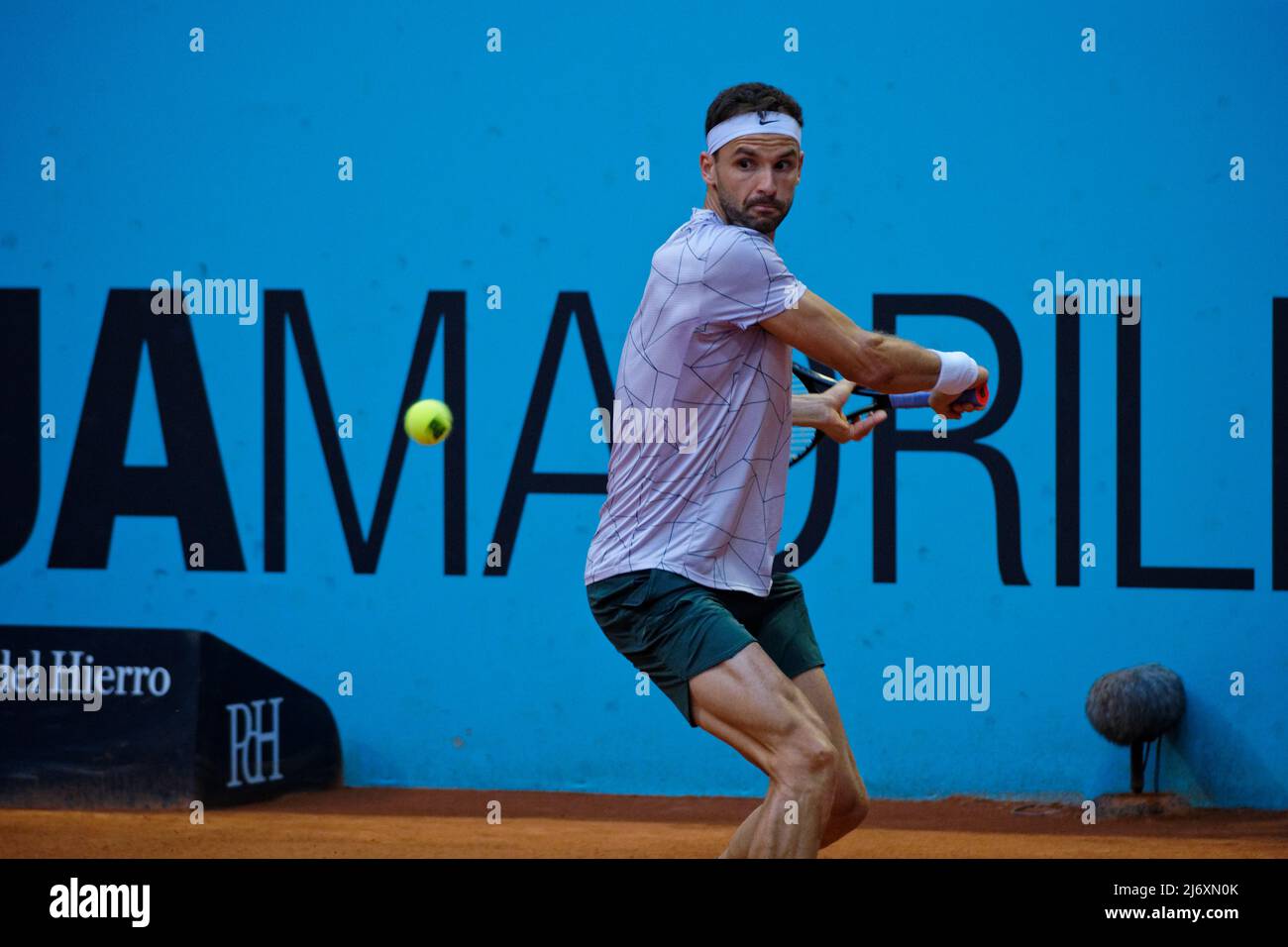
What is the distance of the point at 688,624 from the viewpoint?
3510 mm

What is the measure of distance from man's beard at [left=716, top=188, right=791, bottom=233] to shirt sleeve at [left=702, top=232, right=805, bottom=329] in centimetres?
15

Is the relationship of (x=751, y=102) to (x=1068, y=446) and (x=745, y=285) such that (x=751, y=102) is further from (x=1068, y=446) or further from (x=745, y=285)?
(x=1068, y=446)

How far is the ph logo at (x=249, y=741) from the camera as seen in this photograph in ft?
20.6

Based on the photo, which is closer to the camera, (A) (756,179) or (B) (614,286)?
(A) (756,179)

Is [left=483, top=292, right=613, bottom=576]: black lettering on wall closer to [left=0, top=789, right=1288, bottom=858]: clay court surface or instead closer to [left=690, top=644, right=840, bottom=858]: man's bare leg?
[left=0, top=789, right=1288, bottom=858]: clay court surface

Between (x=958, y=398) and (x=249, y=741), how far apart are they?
3.60 m

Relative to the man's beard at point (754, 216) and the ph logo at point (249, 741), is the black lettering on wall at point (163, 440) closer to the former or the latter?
the ph logo at point (249, 741)

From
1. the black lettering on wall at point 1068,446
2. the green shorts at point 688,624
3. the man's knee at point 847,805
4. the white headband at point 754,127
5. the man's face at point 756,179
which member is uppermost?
the white headband at point 754,127

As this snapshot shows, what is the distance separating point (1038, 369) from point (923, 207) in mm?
807

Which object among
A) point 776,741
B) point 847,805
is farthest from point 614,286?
point 776,741

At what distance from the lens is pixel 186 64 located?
6953 millimetres

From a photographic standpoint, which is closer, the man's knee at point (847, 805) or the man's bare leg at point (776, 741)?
the man's bare leg at point (776, 741)

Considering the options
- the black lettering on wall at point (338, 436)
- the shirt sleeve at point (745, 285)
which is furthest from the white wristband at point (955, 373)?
the black lettering on wall at point (338, 436)

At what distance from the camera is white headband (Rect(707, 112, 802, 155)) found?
3764 mm
